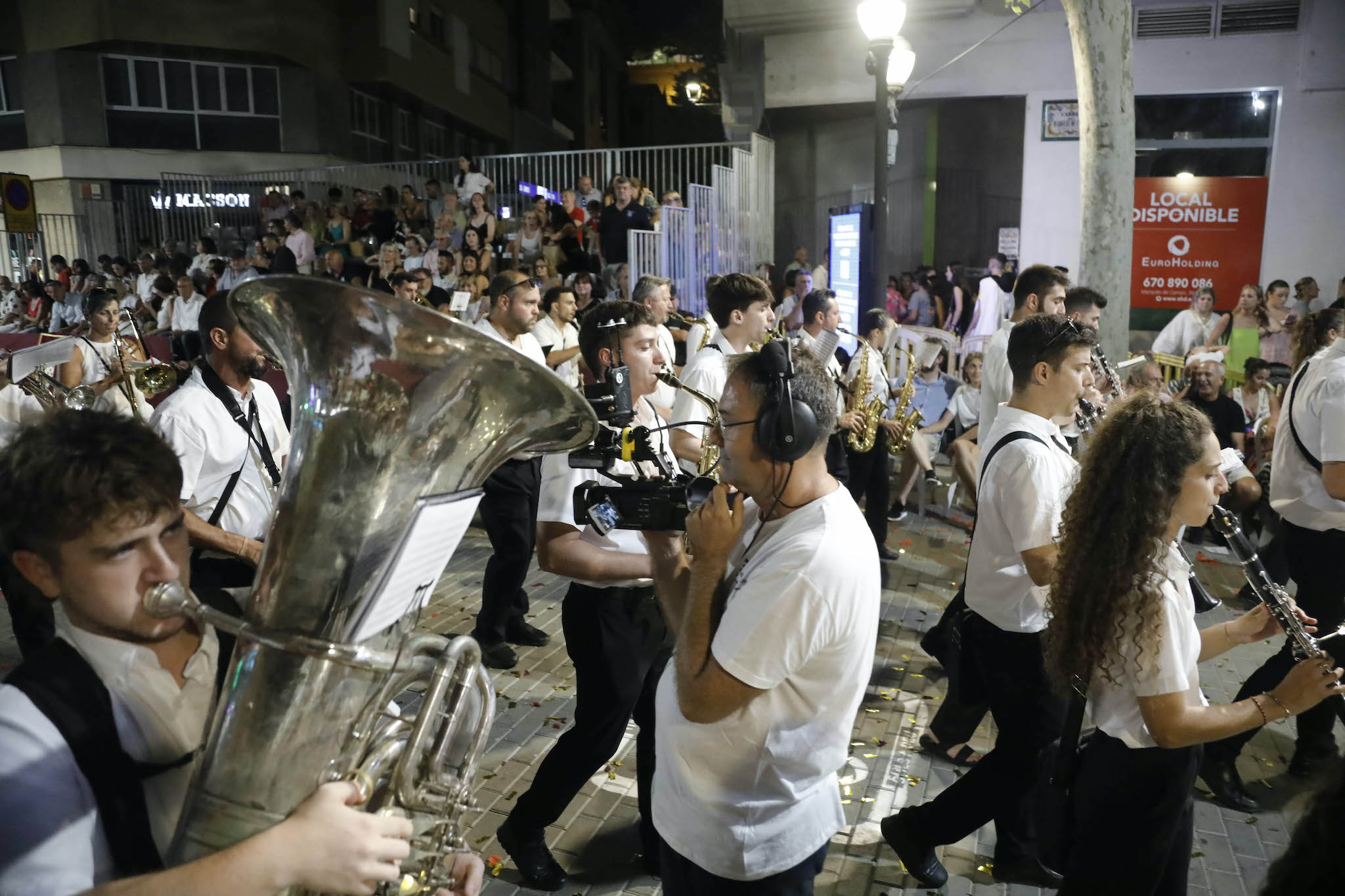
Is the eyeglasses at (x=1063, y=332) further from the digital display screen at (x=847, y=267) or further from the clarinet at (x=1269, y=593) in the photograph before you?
the digital display screen at (x=847, y=267)

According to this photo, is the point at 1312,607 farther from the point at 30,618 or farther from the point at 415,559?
the point at 30,618

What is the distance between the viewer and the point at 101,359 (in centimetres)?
600

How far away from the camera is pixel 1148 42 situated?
13.5 m

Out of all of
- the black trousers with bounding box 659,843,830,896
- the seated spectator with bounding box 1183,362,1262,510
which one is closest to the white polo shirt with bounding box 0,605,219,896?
the black trousers with bounding box 659,843,830,896

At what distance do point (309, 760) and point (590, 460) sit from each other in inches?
41.5

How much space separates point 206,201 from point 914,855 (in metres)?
20.0

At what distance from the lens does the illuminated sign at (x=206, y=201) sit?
61.8ft

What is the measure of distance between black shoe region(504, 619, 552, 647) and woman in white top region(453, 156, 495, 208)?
35.3 ft

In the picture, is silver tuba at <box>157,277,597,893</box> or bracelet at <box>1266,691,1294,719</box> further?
bracelet at <box>1266,691,1294,719</box>

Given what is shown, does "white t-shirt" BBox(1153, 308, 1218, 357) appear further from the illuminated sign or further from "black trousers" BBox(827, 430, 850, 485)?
the illuminated sign

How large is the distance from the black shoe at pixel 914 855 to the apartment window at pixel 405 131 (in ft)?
86.5

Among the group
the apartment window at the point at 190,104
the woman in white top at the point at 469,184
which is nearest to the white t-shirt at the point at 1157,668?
the woman in white top at the point at 469,184

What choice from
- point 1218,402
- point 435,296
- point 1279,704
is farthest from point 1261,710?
point 435,296

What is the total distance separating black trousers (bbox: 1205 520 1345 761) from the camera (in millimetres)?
3797
